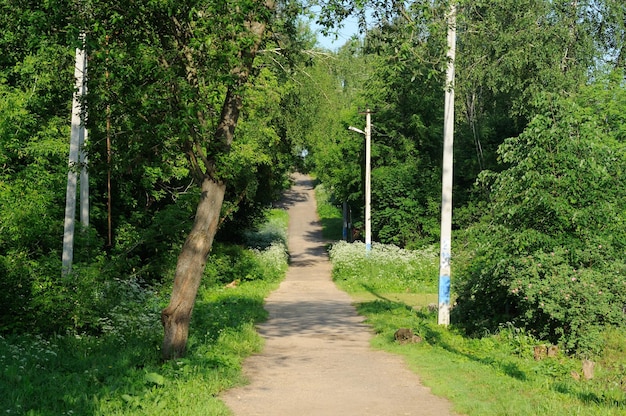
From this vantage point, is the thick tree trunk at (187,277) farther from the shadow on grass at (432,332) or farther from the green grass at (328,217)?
the green grass at (328,217)

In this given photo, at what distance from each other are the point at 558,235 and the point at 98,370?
30.6 ft

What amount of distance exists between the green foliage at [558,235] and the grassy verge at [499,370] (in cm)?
→ 56

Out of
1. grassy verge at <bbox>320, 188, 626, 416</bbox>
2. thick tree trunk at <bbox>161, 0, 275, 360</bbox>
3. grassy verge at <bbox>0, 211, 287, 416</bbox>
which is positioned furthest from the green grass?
thick tree trunk at <bbox>161, 0, 275, 360</bbox>

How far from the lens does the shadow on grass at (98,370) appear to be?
882 cm

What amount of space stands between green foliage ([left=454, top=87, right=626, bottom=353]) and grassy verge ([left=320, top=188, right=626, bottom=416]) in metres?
0.56

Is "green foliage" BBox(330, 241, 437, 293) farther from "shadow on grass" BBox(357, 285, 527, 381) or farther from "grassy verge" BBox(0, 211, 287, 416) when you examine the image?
"grassy verge" BBox(0, 211, 287, 416)

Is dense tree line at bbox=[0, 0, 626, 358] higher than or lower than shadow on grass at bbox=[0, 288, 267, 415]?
higher

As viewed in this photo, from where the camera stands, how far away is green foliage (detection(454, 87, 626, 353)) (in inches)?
567

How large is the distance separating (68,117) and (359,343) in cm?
1367

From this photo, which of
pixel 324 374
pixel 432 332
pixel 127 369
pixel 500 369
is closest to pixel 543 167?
pixel 432 332

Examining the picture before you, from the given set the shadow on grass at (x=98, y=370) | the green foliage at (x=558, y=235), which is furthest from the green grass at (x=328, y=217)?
the shadow on grass at (x=98, y=370)

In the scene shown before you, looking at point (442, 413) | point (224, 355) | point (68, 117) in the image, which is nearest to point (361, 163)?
point (68, 117)

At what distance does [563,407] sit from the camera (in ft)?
29.2

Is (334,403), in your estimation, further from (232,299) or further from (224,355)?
(232,299)
